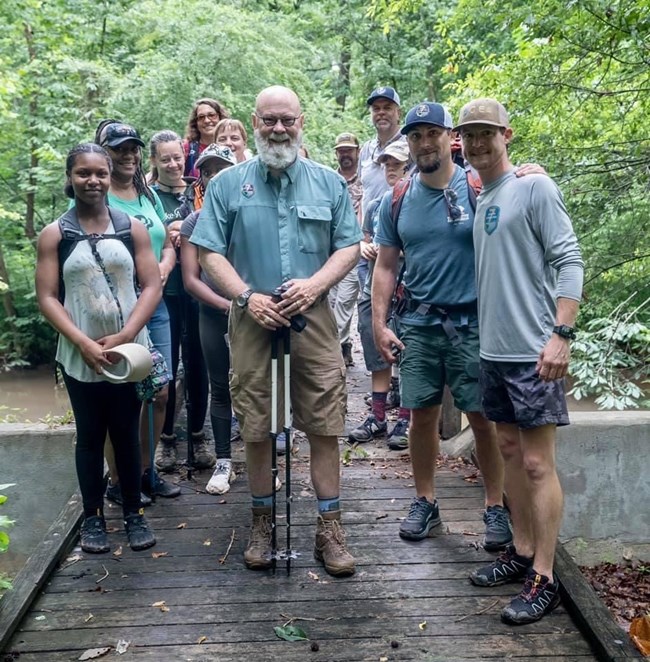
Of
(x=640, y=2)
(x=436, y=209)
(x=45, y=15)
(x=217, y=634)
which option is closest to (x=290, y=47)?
(x=45, y=15)

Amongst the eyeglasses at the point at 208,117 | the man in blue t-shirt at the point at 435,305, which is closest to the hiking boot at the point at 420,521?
the man in blue t-shirt at the point at 435,305

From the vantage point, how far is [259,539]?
3.68 meters

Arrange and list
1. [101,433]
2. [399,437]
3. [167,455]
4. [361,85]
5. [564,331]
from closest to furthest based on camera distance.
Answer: [564,331], [101,433], [167,455], [399,437], [361,85]

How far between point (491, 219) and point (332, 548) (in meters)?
1.70

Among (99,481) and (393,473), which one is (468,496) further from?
(99,481)

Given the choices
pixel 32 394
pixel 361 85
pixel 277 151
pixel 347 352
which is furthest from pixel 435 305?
pixel 361 85

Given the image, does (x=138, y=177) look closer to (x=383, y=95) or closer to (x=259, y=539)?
(x=259, y=539)

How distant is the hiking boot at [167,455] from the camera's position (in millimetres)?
4984

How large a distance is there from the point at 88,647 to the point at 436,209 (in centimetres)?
249

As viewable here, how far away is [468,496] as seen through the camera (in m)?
4.56

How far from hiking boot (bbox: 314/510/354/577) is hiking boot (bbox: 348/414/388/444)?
192 centimetres

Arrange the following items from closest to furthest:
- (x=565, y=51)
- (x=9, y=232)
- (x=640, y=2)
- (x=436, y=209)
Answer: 1. (x=436, y=209)
2. (x=640, y=2)
3. (x=565, y=51)
4. (x=9, y=232)

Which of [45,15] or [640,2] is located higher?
[45,15]

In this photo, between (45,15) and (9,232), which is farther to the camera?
(9,232)
